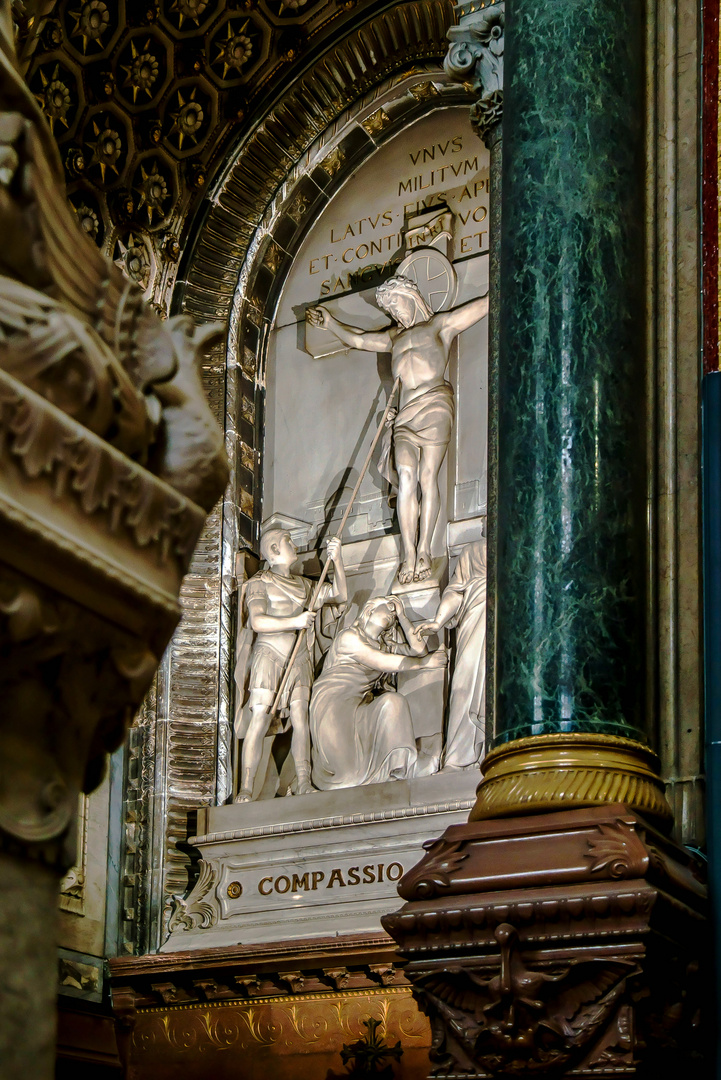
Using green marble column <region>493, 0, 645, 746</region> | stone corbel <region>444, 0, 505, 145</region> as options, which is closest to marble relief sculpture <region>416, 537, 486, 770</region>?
stone corbel <region>444, 0, 505, 145</region>

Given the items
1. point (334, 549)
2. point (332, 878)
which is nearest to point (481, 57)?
point (334, 549)

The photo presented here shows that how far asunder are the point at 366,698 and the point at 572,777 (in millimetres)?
4654

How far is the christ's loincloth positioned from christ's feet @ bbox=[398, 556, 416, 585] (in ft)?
1.86

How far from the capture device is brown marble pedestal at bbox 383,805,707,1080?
4.50m

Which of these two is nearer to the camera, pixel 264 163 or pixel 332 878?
pixel 332 878

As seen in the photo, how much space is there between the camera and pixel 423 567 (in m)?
9.58

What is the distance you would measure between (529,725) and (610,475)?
0.93 metres

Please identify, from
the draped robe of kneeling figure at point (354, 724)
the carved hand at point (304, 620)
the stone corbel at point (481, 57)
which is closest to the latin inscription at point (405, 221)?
the carved hand at point (304, 620)

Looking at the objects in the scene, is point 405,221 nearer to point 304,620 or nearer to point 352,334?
point 352,334

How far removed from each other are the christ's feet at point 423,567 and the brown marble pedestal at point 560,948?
472cm

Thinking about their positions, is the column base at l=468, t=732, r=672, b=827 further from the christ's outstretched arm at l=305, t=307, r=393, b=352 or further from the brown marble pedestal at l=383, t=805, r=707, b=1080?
the christ's outstretched arm at l=305, t=307, r=393, b=352

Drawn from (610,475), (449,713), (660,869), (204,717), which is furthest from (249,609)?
(660,869)

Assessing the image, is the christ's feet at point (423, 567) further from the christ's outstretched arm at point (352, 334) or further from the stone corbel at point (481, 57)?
the stone corbel at point (481, 57)

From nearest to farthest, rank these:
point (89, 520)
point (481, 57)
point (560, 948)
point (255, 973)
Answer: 1. point (89, 520)
2. point (560, 948)
3. point (481, 57)
4. point (255, 973)
